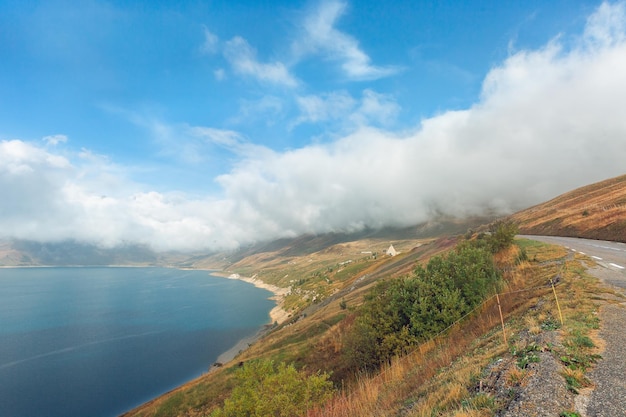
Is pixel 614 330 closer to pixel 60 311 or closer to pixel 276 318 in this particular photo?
pixel 276 318

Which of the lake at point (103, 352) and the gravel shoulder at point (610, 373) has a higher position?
the gravel shoulder at point (610, 373)

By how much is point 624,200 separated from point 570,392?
8553cm

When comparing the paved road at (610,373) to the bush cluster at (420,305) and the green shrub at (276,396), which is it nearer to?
the bush cluster at (420,305)

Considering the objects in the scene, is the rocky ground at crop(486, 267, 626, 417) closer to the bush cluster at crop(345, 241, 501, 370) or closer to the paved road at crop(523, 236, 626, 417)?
the paved road at crop(523, 236, 626, 417)

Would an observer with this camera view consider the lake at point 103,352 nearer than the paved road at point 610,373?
No

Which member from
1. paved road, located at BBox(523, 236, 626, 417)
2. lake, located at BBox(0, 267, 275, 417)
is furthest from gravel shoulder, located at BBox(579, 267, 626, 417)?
lake, located at BBox(0, 267, 275, 417)

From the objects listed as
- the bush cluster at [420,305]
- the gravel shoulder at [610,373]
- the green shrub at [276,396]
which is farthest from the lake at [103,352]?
the gravel shoulder at [610,373]

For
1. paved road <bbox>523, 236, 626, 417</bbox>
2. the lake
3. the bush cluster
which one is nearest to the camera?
paved road <bbox>523, 236, 626, 417</bbox>

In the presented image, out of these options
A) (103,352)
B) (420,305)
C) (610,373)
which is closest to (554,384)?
(610,373)

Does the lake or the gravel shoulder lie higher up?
the gravel shoulder

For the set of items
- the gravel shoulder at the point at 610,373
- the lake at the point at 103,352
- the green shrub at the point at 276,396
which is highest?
the gravel shoulder at the point at 610,373

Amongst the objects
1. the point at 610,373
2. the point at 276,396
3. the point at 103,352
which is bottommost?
the point at 103,352

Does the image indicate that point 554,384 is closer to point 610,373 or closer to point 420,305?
point 610,373

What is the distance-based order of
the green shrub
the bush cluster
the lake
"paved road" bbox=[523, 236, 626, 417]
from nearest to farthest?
1. "paved road" bbox=[523, 236, 626, 417]
2. the green shrub
3. the bush cluster
4. the lake
